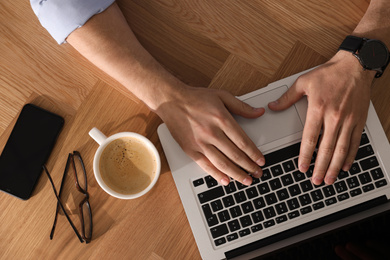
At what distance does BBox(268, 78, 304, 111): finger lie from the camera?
818 millimetres

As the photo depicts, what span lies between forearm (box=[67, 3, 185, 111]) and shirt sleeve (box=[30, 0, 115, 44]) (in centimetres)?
2

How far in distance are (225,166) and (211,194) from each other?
3.0 inches

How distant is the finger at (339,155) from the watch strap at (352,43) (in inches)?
7.7

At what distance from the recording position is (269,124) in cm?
83

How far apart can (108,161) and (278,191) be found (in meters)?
0.42

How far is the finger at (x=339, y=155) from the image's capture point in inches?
31.8

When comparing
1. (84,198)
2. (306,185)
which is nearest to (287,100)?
(306,185)

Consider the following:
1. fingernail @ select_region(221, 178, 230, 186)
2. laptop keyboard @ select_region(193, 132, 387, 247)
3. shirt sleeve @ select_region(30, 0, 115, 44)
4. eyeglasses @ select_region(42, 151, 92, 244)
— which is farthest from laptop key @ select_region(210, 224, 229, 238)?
shirt sleeve @ select_region(30, 0, 115, 44)

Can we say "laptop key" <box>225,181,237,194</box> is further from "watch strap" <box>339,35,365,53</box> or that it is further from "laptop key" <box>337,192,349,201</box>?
"watch strap" <box>339,35,365,53</box>

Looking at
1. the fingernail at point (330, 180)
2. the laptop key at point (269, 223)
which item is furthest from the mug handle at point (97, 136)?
the fingernail at point (330, 180)

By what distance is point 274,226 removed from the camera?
80 centimetres

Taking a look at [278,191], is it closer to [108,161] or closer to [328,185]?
[328,185]

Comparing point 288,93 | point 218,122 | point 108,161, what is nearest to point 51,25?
point 108,161

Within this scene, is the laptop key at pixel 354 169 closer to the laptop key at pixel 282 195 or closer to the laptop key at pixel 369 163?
the laptop key at pixel 369 163
